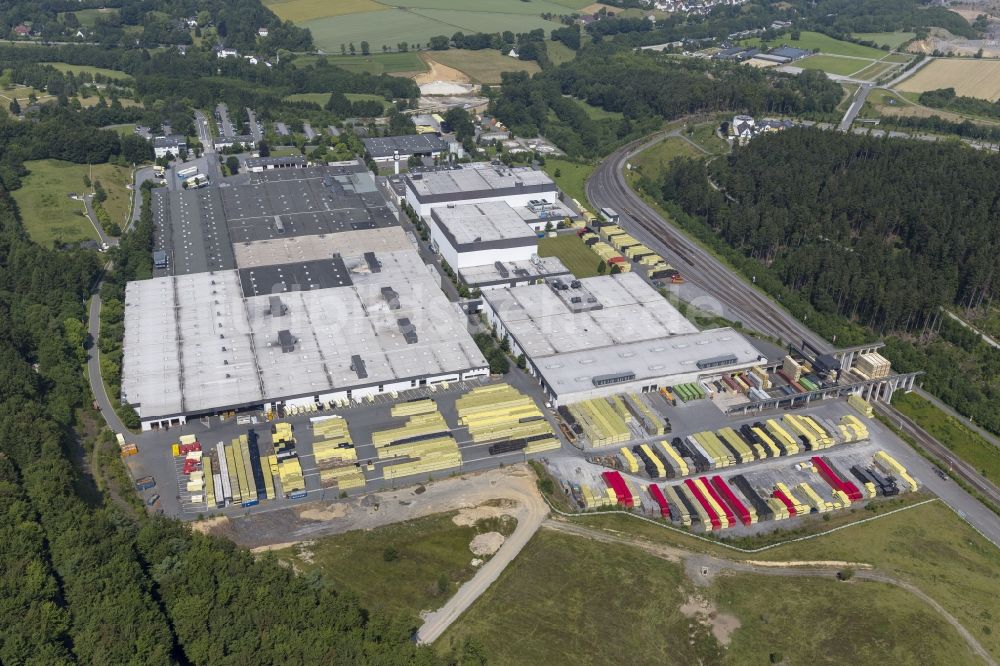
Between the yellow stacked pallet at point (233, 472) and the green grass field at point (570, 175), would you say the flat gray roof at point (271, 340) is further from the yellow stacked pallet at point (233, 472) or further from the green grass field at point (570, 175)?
the green grass field at point (570, 175)

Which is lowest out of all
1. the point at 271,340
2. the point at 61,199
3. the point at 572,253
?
the point at 572,253

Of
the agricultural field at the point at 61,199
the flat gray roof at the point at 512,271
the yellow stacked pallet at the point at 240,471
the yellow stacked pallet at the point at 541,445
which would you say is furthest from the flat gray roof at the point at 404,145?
the yellow stacked pallet at the point at 541,445

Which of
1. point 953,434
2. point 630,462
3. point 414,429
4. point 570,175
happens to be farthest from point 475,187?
point 953,434

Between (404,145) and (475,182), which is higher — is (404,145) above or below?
below

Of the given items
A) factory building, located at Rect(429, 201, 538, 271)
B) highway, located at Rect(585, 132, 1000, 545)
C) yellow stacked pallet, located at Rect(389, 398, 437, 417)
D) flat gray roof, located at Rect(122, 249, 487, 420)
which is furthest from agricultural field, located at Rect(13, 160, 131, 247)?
highway, located at Rect(585, 132, 1000, 545)

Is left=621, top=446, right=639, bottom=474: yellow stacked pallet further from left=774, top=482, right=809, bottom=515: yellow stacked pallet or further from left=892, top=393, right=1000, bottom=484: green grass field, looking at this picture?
left=892, top=393, right=1000, bottom=484: green grass field

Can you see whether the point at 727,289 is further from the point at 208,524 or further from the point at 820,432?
the point at 208,524

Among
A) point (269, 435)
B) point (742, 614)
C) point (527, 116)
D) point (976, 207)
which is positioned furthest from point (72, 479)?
point (527, 116)
